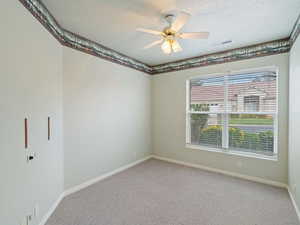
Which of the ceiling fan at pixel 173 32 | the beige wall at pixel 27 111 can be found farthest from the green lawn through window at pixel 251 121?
the beige wall at pixel 27 111

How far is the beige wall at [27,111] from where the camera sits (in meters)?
1.24

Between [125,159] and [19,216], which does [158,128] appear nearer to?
[125,159]

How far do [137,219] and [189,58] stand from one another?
353 centimetres

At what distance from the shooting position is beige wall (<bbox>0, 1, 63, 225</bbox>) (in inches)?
49.0

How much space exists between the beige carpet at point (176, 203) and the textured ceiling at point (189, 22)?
9.01 feet

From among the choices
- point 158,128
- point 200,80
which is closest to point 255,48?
point 200,80

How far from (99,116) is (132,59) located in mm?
1739

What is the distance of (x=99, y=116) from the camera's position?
2934 mm

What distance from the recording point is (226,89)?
3.27 m

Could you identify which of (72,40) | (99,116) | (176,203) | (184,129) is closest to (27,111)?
(99,116)

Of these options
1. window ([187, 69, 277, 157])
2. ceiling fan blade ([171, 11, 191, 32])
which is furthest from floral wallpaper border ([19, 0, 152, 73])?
window ([187, 69, 277, 157])

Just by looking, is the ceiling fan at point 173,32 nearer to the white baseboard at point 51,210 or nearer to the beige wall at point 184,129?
the beige wall at point 184,129

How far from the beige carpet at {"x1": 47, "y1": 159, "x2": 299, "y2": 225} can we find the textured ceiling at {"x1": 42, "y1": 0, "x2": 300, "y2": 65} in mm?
2746

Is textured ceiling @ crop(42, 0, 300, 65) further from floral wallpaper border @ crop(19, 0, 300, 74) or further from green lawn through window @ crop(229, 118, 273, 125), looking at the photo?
green lawn through window @ crop(229, 118, 273, 125)
